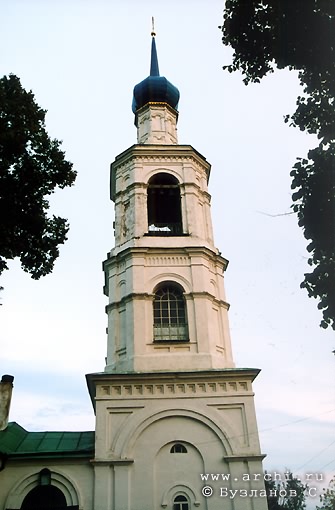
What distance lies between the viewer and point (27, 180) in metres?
11.1

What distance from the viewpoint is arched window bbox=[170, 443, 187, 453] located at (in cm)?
1462

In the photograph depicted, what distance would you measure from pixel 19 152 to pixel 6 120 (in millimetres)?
700

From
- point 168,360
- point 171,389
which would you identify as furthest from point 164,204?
point 171,389

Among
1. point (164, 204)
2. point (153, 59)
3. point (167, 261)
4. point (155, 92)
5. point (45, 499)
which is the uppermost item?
point (153, 59)

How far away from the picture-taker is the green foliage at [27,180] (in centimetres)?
1075

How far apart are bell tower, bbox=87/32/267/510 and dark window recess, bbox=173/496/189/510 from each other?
0.08 feet

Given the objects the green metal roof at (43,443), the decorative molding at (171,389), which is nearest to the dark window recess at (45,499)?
the green metal roof at (43,443)

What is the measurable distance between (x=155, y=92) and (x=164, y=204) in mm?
6000

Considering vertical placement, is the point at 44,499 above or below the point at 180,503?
above

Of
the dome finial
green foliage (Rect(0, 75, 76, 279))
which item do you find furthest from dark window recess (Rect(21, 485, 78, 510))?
the dome finial

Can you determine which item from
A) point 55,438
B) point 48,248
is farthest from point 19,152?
point 55,438

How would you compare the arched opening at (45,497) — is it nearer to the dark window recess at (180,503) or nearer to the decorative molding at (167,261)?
the dark window recess at (180,503)

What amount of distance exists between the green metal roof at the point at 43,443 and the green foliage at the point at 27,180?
5.97m

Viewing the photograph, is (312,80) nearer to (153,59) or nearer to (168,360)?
(168,360)
